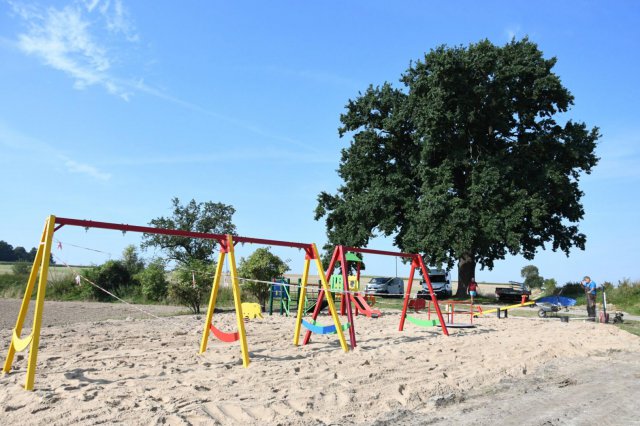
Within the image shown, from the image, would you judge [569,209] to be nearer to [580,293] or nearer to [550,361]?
[580,293]

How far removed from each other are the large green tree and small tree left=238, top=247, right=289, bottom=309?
9.81m

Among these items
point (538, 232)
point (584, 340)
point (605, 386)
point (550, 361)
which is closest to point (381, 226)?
point (538, 232)

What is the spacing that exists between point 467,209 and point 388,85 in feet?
35.7

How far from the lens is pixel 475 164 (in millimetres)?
28219

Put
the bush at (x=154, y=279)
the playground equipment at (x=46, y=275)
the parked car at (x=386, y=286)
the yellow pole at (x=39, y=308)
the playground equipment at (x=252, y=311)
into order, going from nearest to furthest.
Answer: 1. the yellow pole at (x=39, y=308)
2. the playground equipment at (x=46, y=275)
3. the playground equipment at (x=252, y=311)
4. the bush at (x=154, y=279)
5. the parked car at (x=386, y=286)

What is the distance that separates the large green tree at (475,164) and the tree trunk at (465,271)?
0.06m

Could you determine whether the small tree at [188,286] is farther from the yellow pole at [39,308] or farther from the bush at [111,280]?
the bush at [111,280]

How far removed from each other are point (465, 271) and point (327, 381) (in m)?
25.4

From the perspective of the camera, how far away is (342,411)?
5.69 meters

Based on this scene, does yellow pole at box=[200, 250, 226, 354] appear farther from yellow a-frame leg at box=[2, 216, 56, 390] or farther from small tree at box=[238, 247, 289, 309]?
small tree at box=[238, 247, 289, 309]

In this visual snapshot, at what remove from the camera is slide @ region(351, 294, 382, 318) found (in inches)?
677

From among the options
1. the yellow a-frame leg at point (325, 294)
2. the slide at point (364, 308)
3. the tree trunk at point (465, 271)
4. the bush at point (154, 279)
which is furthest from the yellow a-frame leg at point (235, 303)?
the tree trunk at point (465, 271)

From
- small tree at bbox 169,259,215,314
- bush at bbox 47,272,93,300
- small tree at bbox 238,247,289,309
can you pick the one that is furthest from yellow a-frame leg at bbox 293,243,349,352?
bush at bbox 47,272,93,300

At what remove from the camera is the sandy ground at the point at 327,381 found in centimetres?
546
